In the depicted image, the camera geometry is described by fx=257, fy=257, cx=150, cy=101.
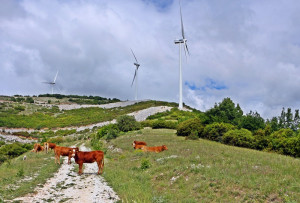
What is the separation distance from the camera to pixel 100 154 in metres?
18.0

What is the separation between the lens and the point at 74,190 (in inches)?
510

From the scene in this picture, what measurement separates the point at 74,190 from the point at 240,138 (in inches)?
1071

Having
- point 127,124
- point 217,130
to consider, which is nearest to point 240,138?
point 217,130

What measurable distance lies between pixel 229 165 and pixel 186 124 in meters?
31.1

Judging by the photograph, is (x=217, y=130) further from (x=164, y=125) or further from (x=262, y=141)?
(x=164, y=125)

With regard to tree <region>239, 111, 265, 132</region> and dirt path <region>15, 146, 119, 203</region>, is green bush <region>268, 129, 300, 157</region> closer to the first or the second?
tree <region>239, 111, 265, 132</region>

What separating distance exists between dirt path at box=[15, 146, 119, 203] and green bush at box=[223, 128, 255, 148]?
2366 cm

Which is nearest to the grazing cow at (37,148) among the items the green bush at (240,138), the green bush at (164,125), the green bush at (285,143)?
the green bush at (240,138)

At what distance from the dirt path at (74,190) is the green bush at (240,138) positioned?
2366 cm

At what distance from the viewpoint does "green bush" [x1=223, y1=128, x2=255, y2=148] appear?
34062 mm

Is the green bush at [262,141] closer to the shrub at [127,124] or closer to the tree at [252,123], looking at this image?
the tree at [252,123]

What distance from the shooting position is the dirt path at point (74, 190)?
11.3 metres

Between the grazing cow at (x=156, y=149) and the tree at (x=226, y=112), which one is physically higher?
the tree at (x=226, y=112)

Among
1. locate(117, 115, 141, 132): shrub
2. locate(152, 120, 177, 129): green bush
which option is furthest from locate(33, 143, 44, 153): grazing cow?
locate(152, 120, 177, 129): green bush
